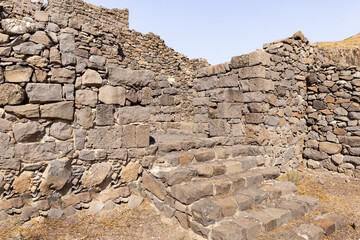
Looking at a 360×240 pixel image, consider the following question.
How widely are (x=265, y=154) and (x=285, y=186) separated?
45.9 inches

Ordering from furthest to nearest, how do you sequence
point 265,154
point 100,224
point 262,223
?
point 265,154
point 100,224
point 262,223

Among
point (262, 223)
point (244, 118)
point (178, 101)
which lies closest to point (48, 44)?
point (262, 223)

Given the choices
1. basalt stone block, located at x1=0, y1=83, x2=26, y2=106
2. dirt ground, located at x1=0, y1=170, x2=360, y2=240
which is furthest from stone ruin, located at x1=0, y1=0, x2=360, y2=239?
dirt ground, located at x1=0, y1=170, x2=360, y2=240

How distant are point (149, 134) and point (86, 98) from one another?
1.18m

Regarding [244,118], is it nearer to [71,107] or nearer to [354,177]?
[354,177]

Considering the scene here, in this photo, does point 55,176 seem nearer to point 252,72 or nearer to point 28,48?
point 28,48

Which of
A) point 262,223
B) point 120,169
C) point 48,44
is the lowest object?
point 262,223

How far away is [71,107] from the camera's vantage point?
3.40 meters

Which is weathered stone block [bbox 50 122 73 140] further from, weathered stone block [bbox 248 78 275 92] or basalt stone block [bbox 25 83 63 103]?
weathered stone block [bbox 248 78 275 92]

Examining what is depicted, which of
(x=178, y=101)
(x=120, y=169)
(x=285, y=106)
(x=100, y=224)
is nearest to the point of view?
(x=100, y=224)

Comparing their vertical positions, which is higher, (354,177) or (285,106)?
(285,106)

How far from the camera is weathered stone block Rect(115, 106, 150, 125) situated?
3805mm

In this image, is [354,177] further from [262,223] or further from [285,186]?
[262,223]

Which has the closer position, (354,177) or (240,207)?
(240,207)
